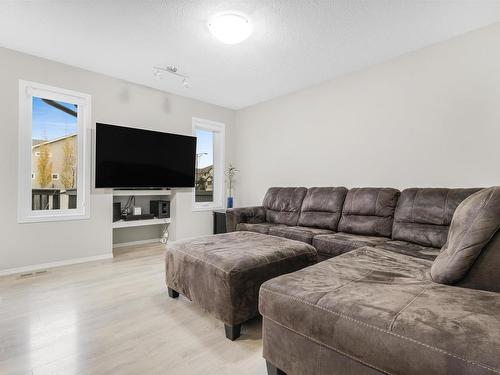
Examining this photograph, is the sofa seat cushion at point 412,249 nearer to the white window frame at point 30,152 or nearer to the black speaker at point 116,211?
the black speaker at point 116,211

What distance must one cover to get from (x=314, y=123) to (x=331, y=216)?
147cm

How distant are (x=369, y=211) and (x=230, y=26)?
2.31 metres

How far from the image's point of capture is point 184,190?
453 cm

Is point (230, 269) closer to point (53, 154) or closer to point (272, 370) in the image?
point (272, 370)

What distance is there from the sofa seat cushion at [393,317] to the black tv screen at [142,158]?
10.0 feet

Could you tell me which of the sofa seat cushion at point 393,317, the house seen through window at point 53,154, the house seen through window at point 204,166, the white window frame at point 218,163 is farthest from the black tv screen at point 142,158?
the sofa seat cushion at point 393,317

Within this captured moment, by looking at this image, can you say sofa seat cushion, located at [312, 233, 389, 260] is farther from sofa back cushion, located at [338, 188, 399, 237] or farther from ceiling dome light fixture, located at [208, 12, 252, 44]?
ceiling dome light fixture, located at [208, 12, 252, 44]

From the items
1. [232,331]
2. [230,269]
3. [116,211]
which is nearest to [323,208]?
[230,269]

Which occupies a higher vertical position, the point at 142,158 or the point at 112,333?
the point at 142,158

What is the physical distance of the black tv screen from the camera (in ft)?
11.7

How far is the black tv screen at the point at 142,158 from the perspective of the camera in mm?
3559

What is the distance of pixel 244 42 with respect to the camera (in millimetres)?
2797

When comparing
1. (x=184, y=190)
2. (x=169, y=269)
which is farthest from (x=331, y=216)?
(x=184, y=190)

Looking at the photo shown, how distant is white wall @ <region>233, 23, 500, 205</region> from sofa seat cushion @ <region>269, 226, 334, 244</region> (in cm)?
89
